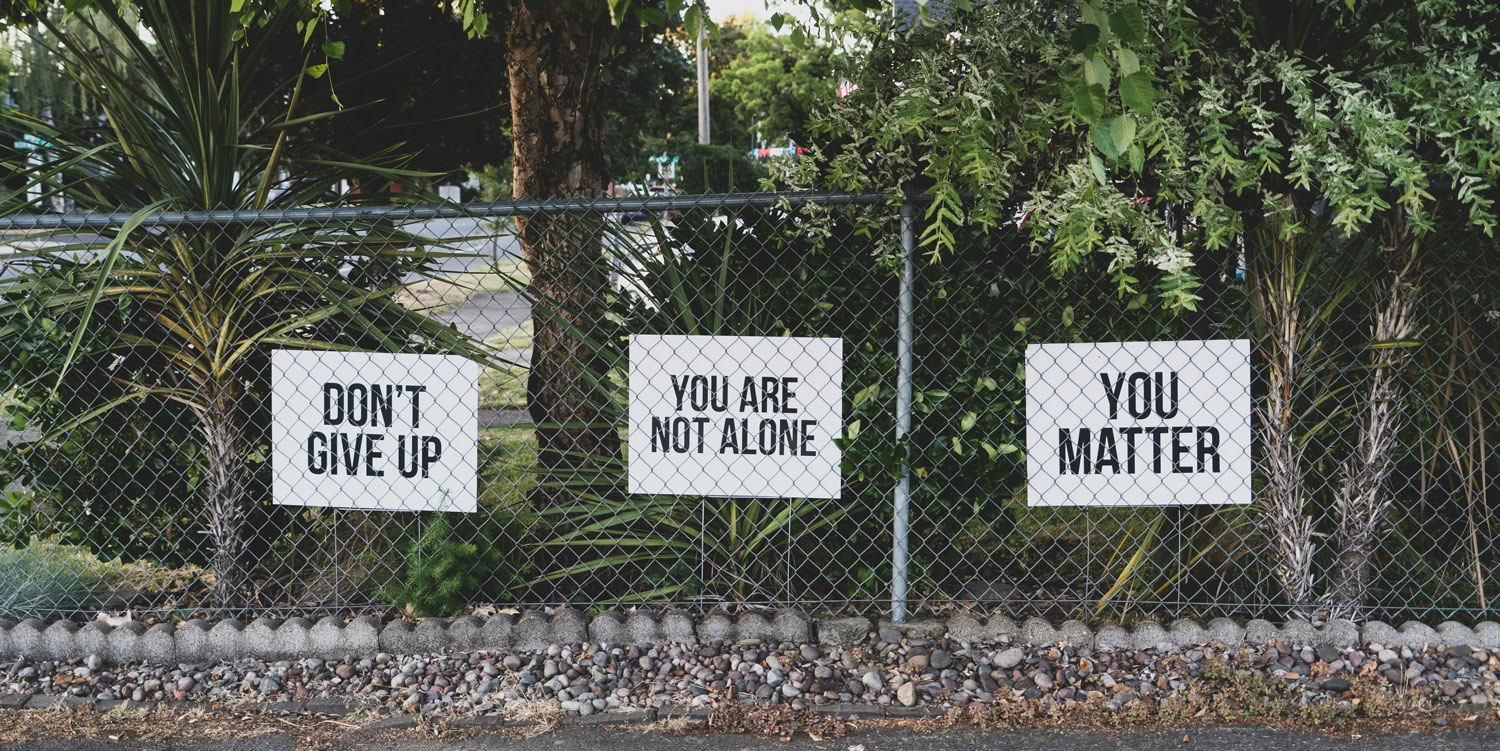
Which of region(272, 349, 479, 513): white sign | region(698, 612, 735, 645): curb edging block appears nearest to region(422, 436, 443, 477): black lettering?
region(272, 349, 479, 513): white sign

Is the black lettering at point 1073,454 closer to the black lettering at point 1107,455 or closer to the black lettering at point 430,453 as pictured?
the black lettering at point 1107,455

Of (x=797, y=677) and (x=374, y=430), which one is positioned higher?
(x=374, y=430)

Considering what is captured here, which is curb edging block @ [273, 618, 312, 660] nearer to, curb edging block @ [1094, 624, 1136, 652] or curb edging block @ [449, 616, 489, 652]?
curb edging block @ [449, 616, 489, 652]

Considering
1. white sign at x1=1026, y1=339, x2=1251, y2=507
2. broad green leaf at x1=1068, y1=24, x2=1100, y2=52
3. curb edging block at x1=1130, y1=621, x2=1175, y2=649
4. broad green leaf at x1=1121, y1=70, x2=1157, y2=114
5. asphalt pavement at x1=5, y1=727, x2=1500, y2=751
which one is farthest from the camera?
curb edging block at x1=1130, y1=621, x2=1175, y2=649

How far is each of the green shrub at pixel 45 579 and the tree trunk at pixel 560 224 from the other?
1675 mm

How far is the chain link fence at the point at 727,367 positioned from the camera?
3.48 m

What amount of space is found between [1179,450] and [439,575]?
2493 millimetres

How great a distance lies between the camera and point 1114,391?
346cm

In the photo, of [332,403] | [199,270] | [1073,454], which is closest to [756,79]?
[199,270]

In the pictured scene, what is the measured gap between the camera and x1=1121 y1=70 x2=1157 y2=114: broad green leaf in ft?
7.18

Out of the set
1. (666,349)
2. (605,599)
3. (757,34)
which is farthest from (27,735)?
(757,34)

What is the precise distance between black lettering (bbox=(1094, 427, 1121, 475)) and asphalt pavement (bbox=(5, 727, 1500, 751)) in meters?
0.82

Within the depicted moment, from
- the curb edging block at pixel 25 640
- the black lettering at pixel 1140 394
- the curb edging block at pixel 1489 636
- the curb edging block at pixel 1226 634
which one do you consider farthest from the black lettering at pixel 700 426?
the curb edging block at pixel 1489 636

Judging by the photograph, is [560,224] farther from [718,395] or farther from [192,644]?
[192,644]
